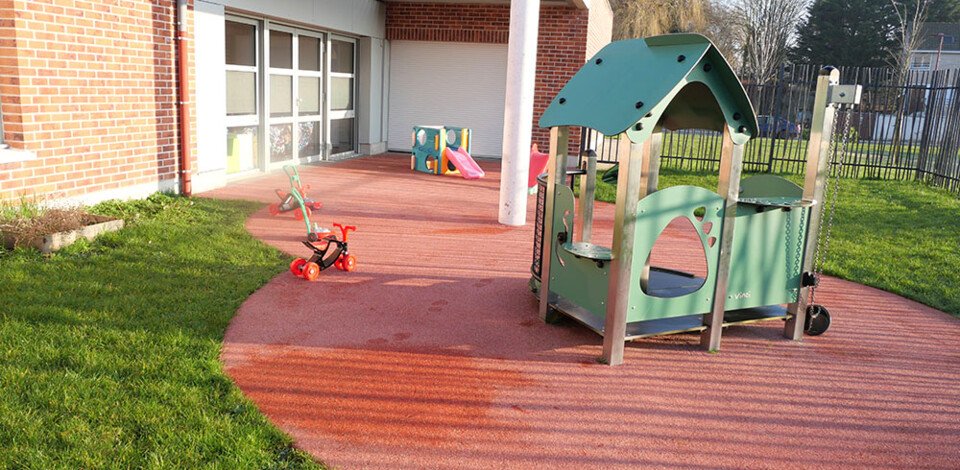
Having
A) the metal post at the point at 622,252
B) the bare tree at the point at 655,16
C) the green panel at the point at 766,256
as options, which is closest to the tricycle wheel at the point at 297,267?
the metal post at the point at 622,252

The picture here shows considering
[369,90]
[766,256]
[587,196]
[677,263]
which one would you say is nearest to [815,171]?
[766,256]

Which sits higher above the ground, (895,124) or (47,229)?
(895,124)

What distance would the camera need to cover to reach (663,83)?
13.9 ft

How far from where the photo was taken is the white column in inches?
327

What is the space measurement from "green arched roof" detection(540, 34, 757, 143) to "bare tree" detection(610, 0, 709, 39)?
97.5ft

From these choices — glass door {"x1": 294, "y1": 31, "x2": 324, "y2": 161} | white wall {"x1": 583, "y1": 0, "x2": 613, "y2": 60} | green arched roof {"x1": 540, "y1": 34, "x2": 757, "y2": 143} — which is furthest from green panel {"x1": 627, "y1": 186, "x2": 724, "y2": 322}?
glass door {"x1": 294, "y1": 31, "x2": 324, "y2": 161}

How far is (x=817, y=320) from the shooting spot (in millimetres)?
5254

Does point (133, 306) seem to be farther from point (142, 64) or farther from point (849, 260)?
point (849, 260)

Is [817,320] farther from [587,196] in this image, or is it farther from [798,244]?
[587,196]

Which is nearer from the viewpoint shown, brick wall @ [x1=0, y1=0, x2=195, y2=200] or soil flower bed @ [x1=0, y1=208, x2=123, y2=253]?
soil flower bed @ [x1=0, y1=208, x2=123, y2=253]

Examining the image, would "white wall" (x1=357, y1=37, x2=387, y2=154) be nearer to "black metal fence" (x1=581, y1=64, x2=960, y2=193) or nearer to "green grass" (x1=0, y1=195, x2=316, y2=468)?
"black metal fence" (x1=581, y1=64, x2=960, y2=193)

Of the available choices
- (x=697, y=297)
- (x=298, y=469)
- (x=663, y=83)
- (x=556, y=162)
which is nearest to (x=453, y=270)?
(x=556, y=162)

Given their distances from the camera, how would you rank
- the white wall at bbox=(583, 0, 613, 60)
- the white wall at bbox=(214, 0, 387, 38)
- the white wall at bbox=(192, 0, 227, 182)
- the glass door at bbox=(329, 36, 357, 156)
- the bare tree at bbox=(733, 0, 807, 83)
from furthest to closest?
the bare tree at bbox=(733, 0, 807, 83) → the white wall at bbox=(583, 0, 613, 60) → the glass door at bbox=(329, 36, 357, 156) → the white wall at bbox=(214, 0, 387, 38) → the white wall at bbox=(192, 0, 227, 182)

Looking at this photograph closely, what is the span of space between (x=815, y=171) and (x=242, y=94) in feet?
27.3
